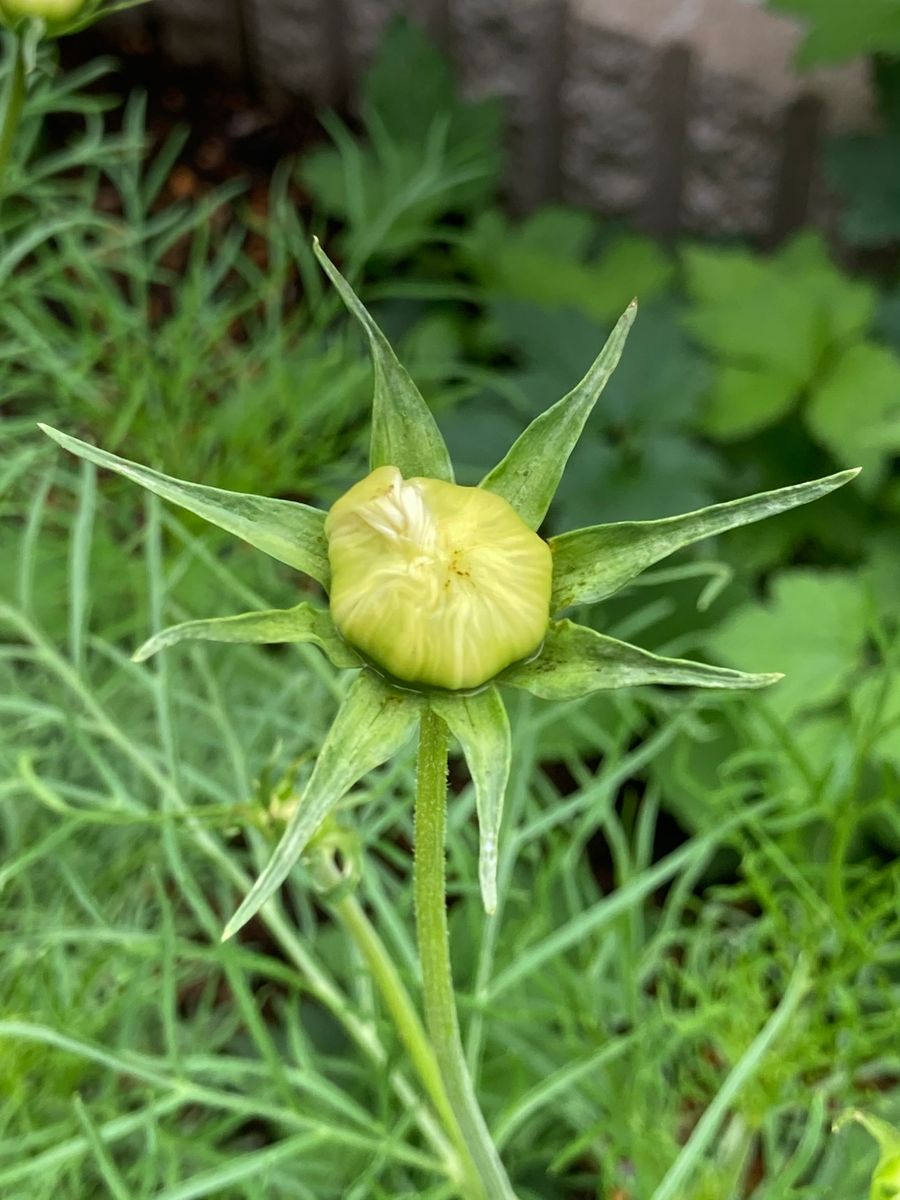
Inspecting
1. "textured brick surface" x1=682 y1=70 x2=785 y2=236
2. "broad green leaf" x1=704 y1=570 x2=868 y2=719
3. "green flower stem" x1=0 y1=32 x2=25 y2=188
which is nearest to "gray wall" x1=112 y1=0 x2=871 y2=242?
"textured brick surface" x1=682 y1=70 x2=785 y2=236

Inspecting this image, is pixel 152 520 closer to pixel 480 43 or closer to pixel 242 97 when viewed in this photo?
pixel 480 43

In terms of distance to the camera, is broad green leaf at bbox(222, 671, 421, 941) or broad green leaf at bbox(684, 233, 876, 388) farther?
broad green leaf at bbox(684, 233, 876, 388)

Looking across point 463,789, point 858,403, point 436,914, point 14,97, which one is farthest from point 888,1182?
point 858,403

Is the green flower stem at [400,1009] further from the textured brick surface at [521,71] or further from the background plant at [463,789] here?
the textured brick surface at [521,71]

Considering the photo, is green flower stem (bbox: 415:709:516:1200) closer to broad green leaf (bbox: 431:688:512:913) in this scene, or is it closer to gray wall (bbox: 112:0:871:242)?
broad green leaf (bbox: 431:688:512:913)

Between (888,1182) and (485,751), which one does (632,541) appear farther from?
(888,1182)

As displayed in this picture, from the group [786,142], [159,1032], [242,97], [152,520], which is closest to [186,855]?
[159,1032]
